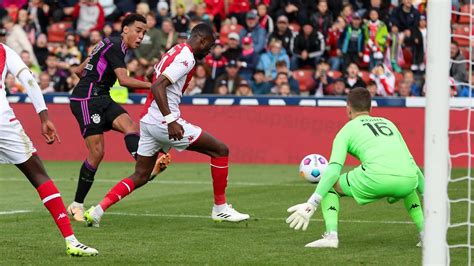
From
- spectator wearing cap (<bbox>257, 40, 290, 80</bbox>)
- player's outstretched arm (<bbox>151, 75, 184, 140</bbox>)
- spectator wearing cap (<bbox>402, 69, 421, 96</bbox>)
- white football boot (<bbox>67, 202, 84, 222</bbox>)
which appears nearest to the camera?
player's outstretched arm (<bbox>151, 75, 184, 140</bbox>)

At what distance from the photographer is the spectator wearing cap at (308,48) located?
25156mm

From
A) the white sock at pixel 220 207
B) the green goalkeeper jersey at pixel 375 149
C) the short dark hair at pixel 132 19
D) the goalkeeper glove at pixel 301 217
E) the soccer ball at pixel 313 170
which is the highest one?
the short dark hair at pixel 132 19

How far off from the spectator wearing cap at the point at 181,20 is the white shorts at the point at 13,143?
16.9m

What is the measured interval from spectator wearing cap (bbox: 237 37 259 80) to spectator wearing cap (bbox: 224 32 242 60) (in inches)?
4.0

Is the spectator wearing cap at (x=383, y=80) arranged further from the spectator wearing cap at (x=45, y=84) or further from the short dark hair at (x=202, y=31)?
the short dark hair at (x=202, y=31)

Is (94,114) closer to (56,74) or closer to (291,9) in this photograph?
(56,74)

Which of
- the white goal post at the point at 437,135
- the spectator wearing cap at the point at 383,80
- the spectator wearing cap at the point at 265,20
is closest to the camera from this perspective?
the white goal post at the point at 437,135

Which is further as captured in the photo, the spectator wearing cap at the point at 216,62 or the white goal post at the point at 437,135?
the spectator wearing cap at the point at 216,62

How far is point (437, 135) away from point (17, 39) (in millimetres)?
19999

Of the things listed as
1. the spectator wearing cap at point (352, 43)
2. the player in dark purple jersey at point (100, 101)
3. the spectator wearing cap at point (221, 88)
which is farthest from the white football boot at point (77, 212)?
the spectator wearing cap at point (352, 43)

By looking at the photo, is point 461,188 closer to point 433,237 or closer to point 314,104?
point 314,104

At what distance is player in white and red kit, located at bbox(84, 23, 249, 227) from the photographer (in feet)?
37.4

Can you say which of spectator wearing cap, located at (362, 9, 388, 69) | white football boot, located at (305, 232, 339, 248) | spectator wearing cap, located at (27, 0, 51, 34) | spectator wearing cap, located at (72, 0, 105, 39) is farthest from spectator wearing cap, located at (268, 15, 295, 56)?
white football boot, located at (305, 232, 339, 248)

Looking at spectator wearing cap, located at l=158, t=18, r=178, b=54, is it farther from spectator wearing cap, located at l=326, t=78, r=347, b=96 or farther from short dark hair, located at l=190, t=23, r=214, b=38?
short dark hair, located at l=190, t=23, r=214, b=38
